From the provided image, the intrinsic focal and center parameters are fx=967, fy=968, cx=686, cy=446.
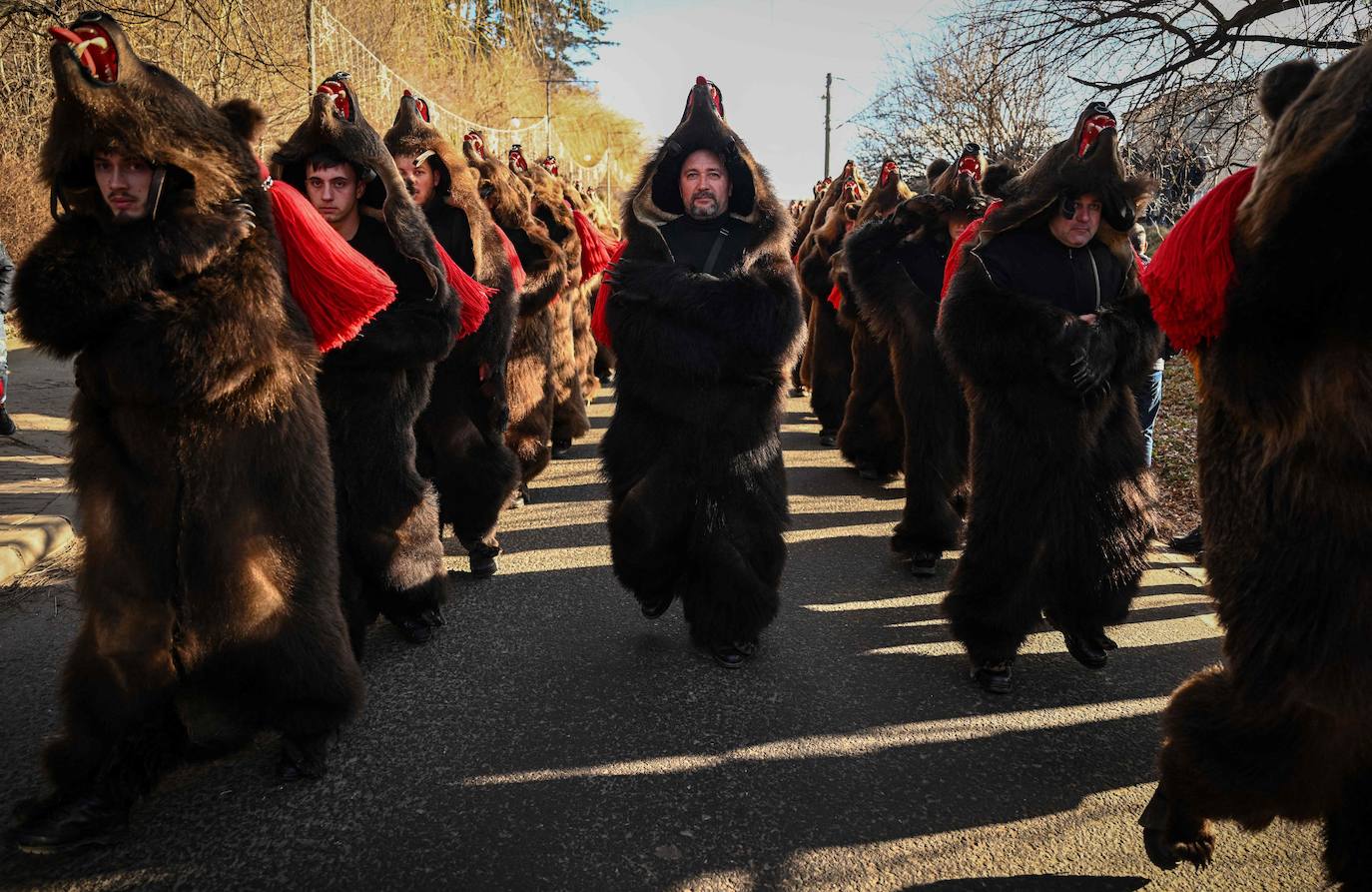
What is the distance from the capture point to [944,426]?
5406mm

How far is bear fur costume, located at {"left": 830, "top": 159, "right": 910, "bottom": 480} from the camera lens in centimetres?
695

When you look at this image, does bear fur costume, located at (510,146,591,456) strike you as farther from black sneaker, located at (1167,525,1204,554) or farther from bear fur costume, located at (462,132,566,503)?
black sneaker, located at (1167,525,1204,554)

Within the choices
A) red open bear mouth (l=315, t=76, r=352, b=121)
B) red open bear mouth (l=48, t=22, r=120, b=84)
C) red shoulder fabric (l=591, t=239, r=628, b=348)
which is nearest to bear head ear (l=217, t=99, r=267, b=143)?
red open bear mouth (l=48, t=22, r=120, b=84)

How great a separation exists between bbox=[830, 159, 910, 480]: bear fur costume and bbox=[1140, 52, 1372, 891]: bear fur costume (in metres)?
4.51

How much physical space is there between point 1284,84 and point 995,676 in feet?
7.87

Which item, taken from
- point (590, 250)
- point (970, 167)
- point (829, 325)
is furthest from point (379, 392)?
point (829, 325)

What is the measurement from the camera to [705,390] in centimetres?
405

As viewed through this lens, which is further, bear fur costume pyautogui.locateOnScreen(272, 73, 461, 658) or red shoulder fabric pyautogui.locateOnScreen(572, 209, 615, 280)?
red shoulder fabric pyautogui.locateOnScreen(572, 209, 615, 280)

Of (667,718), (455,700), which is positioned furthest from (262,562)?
(667,718)

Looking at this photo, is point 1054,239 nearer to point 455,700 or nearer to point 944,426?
point 944,426

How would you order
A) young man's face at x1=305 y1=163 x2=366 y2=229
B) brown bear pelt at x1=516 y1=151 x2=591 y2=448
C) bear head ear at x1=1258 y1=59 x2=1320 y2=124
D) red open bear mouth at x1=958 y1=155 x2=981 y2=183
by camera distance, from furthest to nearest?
brown bear pelt at x1=516 y1=151 x2=591 y2=448 → red open bear mouth at x1=958 y1=155 x2=981 y2=183 → young man's face at x1=305 y1=163 x2=366 y2=229 → bear head ear at x1=1258 y1=59 x2=1320 y2=124

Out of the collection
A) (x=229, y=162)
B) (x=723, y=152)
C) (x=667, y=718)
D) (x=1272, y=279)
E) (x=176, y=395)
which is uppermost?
(x=723, y=152)

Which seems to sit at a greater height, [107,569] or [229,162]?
[229,162]

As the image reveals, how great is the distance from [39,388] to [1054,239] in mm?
9624
